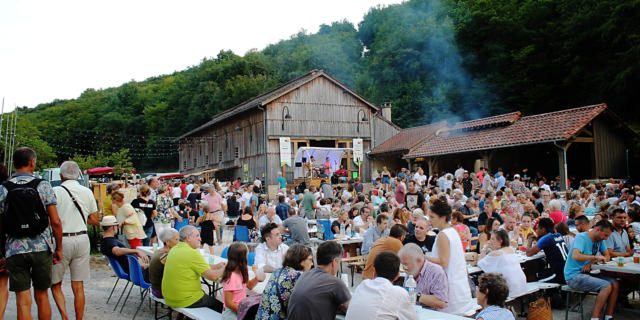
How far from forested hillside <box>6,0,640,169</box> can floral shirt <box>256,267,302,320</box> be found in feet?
92.6

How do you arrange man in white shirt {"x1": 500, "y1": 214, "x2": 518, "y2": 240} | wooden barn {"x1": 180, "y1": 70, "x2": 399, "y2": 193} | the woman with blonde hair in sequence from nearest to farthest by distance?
man in white shirt {"x1": 500, "y1": 214, "x2": 518, "y2": 240}, the woman with blonde hair, wooden barn {"x1": 180, "y1": 70, "x2": 399, "y2": 193}

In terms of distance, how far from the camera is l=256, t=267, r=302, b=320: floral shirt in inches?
156

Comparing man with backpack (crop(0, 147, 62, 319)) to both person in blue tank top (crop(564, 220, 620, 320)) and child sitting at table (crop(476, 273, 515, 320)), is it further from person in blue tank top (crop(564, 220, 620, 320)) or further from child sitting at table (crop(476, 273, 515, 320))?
person in blue tank top (crop(564, 220, 620, 320))

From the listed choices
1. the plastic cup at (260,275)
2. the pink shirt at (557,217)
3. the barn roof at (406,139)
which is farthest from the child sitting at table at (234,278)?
the barn roof at (406,139)

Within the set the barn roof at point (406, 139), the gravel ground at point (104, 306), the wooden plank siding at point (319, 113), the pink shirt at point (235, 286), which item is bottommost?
the gravel ground at point (104, 306)

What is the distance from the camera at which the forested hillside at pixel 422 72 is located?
101 ft

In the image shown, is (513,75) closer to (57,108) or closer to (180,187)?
(180,187)

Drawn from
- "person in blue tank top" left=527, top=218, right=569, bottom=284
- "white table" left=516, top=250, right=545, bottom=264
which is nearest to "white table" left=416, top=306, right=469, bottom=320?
"white table" left=516, top=250, right=545, bottom=264

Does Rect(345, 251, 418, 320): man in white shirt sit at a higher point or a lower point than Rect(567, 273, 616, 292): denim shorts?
higher

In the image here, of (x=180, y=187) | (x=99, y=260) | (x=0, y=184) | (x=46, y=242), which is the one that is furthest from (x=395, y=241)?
(x=180, y=187)

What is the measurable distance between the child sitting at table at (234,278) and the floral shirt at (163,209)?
581 cm

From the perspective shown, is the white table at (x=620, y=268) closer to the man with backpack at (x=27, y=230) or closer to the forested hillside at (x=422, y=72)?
the man with backpack at (x=27, y=230)

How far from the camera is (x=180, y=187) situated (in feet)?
69.2

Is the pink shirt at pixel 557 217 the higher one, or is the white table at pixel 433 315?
the pink shirt at pixel 557 217
